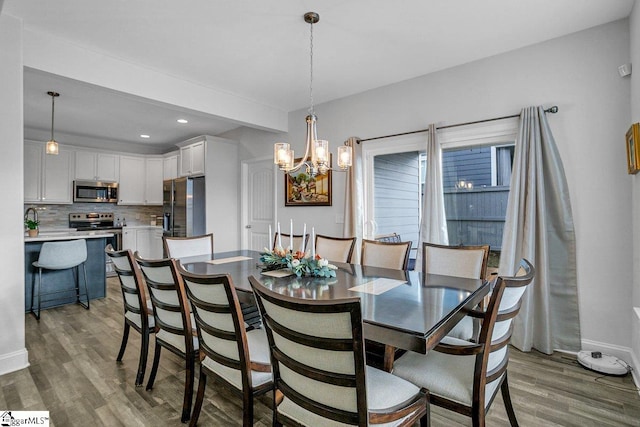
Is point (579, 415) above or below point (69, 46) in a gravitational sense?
→ below

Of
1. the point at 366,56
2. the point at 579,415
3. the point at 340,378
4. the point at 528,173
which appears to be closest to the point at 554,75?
the point at 528,173

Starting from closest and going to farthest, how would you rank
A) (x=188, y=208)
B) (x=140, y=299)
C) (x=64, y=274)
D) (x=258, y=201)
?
(x=140, y=299) → (x=64, y=274) → (x=188, y=208) → (x=258, y=201)

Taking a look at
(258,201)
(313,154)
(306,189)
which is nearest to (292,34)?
(313,154)

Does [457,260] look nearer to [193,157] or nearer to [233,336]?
[233,336]

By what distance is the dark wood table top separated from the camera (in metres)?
1.24

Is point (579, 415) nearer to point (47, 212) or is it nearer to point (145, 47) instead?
point (145, 47)

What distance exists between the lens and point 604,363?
7.88ft

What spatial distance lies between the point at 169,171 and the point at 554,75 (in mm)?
6342

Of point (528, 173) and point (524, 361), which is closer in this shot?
point (524, 361)

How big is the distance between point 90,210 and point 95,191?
0.51 metres

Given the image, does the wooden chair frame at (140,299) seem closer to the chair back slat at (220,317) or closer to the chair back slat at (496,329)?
the chair back slat at (220,317)

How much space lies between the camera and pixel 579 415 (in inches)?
74.7

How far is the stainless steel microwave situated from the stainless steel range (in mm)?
440

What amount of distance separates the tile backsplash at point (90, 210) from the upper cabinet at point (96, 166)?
605 mm
